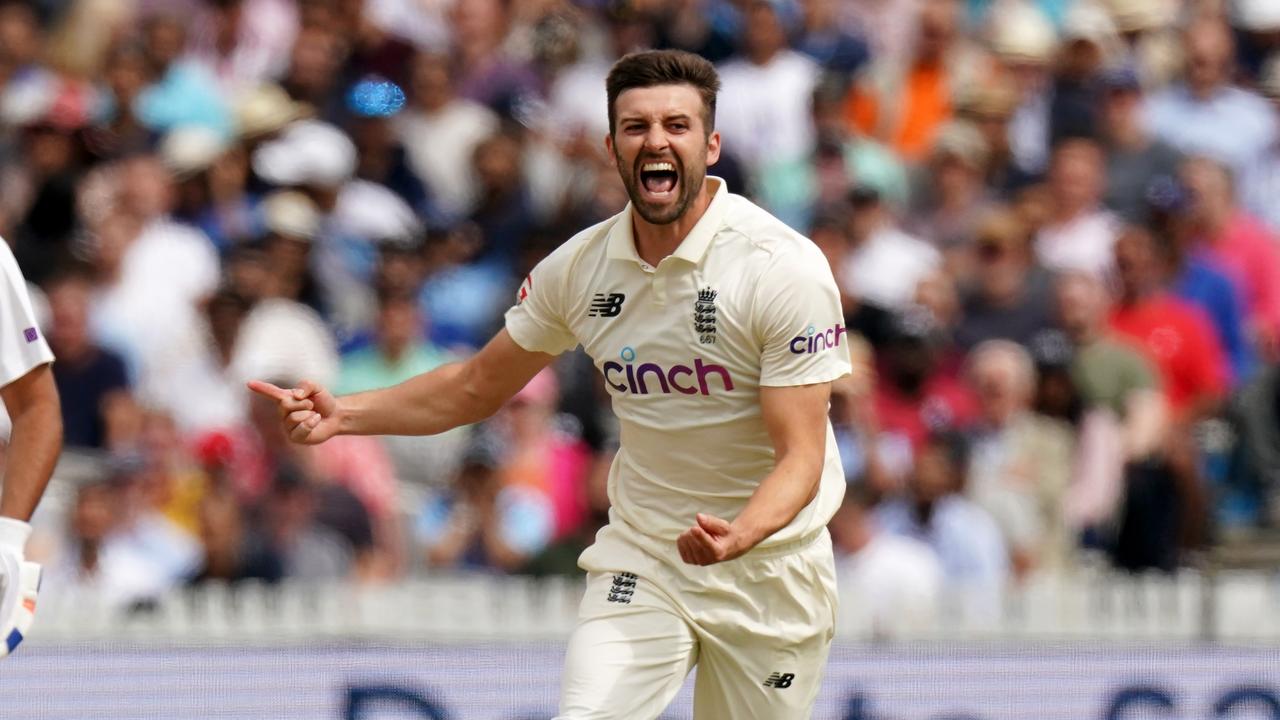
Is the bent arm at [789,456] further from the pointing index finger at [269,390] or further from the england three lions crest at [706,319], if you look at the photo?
the pointing index finger at [269,390]

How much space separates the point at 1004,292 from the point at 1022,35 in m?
2.36

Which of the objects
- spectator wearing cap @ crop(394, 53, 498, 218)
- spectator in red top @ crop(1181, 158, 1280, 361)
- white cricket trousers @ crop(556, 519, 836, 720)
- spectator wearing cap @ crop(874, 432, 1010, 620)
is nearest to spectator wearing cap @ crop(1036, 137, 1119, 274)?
spectator in red top @ crop(1181, 158, 1280, 361)

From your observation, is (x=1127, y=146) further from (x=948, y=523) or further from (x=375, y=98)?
(x=375, y=98)

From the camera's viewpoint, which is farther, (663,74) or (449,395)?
(449,395)

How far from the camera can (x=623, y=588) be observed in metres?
5.91

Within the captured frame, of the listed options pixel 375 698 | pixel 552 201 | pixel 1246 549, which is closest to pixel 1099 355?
pixel 1246 549

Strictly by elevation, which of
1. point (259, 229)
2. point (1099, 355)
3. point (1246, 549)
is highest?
point (259, 229)

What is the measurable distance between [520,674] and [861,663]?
128cm

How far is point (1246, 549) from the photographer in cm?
988

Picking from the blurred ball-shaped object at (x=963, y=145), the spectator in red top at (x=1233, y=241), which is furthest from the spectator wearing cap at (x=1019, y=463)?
the blurred ball-shaped object at (x=963, y=145)

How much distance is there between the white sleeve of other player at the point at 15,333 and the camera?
5.59 m

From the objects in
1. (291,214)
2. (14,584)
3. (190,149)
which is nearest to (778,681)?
(14,584)

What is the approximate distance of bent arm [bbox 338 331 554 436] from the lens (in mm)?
6160

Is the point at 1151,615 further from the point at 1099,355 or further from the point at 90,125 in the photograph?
the point at 90,125
